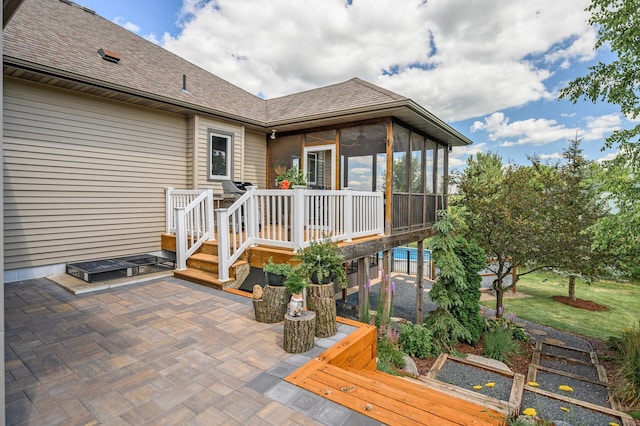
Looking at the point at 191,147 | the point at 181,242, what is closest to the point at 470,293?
the point at 181,242

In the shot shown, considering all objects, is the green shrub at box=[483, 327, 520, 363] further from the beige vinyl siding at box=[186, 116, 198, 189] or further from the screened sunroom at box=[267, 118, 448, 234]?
the beige vinyl siding at box=[186, 116, 198, 189]

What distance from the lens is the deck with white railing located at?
504 cm

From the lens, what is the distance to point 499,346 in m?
7.02

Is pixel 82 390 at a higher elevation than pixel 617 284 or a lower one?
higher

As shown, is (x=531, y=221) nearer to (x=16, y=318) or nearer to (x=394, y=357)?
(x=394, y=357)

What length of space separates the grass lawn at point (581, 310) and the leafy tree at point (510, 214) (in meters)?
2.95

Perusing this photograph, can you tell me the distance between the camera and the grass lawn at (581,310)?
32.1 feet

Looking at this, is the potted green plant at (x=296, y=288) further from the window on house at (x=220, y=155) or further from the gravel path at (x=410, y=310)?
the gravel path at (x=410, y=310)

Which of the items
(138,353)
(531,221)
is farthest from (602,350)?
(138,353)

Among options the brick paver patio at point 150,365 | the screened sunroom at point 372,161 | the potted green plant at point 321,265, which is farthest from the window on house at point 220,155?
the potted green plant at point 321,265

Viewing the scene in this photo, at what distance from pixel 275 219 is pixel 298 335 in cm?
254

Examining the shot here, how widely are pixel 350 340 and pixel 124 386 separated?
203cm

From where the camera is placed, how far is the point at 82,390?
237 cm

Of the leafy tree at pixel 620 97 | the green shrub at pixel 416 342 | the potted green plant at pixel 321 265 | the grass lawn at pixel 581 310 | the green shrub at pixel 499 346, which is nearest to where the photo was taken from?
the potted green plant at pixel 321 265
